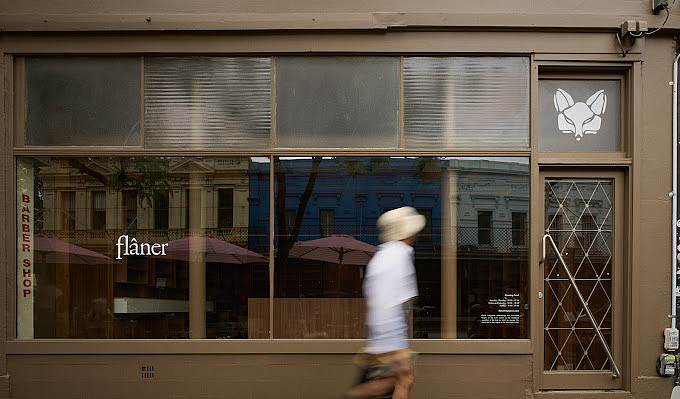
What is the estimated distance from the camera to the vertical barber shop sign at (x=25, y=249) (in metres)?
6.57

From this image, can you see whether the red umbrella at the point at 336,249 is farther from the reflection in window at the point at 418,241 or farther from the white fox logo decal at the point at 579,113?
the white fox logo decal at the point at 579,113

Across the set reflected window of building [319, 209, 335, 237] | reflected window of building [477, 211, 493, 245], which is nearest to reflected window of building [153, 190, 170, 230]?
reflected window of building [319, 209, 335, 237]

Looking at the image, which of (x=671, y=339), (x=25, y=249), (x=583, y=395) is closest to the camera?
(x=671, y=339)

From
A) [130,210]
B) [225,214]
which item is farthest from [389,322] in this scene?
[130,210]

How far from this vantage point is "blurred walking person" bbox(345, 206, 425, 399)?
4535 mm

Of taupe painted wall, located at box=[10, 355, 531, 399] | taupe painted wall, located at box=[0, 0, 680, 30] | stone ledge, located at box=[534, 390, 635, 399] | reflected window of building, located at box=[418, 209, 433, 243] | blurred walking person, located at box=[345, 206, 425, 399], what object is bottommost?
stone ledge, located at box=[534, 390, 635, 399]

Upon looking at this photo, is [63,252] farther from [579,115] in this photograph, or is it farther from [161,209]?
[579,115]

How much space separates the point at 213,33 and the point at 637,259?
5242mm

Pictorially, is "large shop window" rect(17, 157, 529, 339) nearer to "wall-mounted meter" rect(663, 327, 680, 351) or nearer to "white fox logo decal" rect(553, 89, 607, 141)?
"white fox logo decal" rect(553, 89, 607, 141)

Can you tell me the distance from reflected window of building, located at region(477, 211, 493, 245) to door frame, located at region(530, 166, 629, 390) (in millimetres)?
508

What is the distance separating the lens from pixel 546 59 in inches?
255

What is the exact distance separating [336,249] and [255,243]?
903mm

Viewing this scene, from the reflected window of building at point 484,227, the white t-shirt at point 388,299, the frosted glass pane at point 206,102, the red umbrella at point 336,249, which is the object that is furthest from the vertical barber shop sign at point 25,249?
the reflected window of building at point 484,227

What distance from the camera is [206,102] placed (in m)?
6.64
